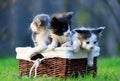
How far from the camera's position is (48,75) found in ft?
22.3

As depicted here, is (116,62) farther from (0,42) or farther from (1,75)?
(0,42)

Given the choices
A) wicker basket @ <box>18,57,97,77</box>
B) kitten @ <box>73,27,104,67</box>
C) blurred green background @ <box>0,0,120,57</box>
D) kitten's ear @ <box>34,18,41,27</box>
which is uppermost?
blurred green background @ <box>0,0,120,57</box>

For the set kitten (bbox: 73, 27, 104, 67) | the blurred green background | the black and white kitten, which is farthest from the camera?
the blurred green background

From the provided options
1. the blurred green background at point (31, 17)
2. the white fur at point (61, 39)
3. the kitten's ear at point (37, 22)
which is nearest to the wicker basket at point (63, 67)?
the white fur at point (61, 39)

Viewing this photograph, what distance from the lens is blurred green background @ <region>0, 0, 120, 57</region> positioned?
16484 mm

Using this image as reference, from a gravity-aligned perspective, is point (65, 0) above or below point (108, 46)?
above

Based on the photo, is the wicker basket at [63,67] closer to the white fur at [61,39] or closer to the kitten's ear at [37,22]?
the white fur at [61,39]

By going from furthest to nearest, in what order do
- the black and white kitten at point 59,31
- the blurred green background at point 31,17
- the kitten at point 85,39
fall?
the blurred green background at point 31,17, the black and white kitten at point 59,31, the kitten at point 85,39

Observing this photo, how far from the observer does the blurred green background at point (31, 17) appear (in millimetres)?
16484

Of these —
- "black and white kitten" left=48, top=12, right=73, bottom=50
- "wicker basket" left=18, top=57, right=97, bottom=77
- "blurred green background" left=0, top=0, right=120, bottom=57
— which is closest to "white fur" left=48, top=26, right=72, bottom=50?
"black and white kitten" left=48, top=12, right=73, bottom=50

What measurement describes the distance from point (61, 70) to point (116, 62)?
3.55 metres

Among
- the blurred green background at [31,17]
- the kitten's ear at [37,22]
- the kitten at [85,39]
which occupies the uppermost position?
the blurred green background at [31,17]

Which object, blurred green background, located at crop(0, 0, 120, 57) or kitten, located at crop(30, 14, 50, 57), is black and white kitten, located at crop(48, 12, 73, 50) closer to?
kitten, located at crop(30, 14, 50, 57)

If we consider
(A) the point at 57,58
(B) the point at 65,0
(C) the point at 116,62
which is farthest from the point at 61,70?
(B) the point at 65,0
